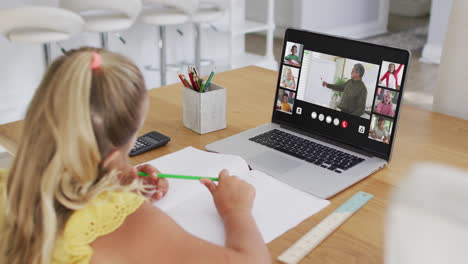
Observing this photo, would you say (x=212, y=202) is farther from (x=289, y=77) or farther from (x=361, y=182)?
(x=289, y=77)

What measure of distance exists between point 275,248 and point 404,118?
75cm

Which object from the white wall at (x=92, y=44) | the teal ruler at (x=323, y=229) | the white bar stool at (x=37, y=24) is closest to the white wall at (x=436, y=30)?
the white wall at (x=92, y=44)

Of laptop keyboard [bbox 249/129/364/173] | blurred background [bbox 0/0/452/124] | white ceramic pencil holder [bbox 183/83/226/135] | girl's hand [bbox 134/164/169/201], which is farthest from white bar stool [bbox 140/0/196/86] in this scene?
girl's hand [bbox 134/164/169/201]

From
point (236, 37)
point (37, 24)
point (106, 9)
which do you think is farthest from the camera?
point (236, 37)

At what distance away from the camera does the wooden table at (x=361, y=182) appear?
2.87ft

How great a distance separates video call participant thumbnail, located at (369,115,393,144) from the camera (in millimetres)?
1135

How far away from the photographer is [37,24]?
2.64m

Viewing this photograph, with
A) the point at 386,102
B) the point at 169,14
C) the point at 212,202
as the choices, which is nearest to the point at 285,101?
the point at 386,102

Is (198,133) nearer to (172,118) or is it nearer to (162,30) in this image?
(172,118)

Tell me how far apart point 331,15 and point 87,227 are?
5137mm

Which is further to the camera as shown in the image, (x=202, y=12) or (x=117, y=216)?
(x=202, y=12)

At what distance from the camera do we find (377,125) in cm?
115

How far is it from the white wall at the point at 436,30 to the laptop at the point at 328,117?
3.91 meters

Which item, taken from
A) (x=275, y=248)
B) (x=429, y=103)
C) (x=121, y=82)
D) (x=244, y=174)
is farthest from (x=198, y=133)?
(x=429, y=103)
